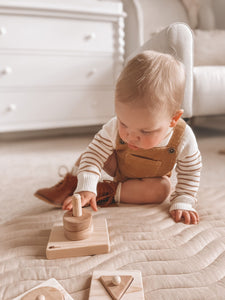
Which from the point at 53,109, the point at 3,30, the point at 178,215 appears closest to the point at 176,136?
the point at 178,215

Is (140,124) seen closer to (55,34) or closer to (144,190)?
(144,190)

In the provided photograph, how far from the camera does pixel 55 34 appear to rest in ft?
5.07

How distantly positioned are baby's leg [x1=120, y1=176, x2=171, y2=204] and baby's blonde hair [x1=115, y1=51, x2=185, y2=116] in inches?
9.7

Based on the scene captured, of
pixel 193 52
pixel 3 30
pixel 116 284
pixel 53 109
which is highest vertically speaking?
pixel 3 30

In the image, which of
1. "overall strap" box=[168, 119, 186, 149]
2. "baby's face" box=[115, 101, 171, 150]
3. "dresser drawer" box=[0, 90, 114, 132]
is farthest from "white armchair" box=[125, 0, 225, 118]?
"baby's face" box=[115, 101, 171, 150]

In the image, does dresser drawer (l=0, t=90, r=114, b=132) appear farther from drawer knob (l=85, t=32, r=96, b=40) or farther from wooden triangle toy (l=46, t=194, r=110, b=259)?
wooden triangle toy (l=46, t=194, r=110, b=259)

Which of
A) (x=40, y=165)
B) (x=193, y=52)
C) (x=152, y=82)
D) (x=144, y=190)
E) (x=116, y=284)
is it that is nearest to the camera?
(x=116, y=284)

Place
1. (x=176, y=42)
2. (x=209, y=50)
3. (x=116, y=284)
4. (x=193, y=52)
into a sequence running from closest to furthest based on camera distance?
(x=116, y=284), (x=176, y=42), (x=193, y=52), (x=209, y=50)

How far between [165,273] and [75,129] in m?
1.61

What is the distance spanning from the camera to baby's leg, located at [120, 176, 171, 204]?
2.48 ft

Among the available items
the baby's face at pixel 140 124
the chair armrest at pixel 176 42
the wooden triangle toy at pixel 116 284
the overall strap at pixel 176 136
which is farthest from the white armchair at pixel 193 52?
the wooden triangle toy at pixel 116 284

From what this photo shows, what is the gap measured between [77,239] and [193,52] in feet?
3.93

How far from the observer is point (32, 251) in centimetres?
55

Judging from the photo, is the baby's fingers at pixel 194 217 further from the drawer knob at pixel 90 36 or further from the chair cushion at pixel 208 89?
the drawer knob at pixel 90 36
